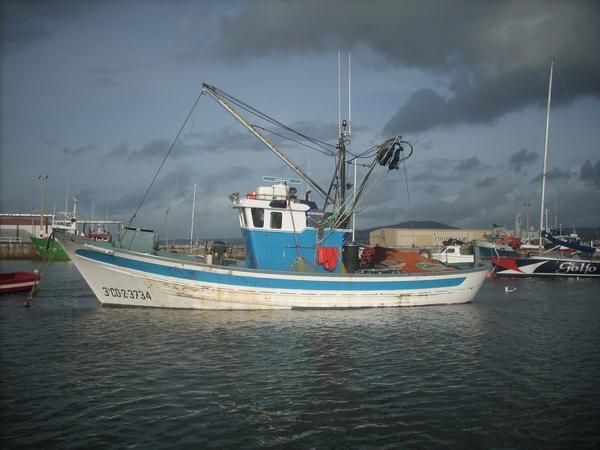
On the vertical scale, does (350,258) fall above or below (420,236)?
below

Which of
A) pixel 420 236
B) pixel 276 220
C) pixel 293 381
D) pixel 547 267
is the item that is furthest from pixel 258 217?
pixel 420 236

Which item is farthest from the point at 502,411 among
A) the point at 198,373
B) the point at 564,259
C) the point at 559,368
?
the point at 564,259

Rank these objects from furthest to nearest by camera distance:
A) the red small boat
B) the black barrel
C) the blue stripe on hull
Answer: the red small boat → the black barrel → the blue stripe on hull

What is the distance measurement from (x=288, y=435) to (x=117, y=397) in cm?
402

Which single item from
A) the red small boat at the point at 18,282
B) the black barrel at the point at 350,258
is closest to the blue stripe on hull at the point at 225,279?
the black barrel at the point at 350,258

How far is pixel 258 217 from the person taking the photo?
20.4m

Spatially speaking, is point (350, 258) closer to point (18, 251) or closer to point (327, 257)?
point (327, 257)

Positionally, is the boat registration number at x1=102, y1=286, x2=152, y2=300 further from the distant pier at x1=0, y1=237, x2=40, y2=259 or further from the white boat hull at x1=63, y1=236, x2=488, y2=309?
the distant pier at x1=0, y1=237, x2=40, y2=259

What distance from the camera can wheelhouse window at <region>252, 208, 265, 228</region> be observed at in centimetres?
2036

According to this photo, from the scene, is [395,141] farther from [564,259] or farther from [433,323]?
[564,259]

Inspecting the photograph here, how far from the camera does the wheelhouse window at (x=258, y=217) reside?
2036 cm

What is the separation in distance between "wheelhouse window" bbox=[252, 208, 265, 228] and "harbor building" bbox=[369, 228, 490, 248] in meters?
75.7

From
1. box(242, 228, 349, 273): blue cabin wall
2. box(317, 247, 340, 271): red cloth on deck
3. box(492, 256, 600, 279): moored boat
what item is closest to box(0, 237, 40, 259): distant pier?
box(242, 228, 349, 273): blue cabin wall

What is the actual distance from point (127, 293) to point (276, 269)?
6.67 metres
